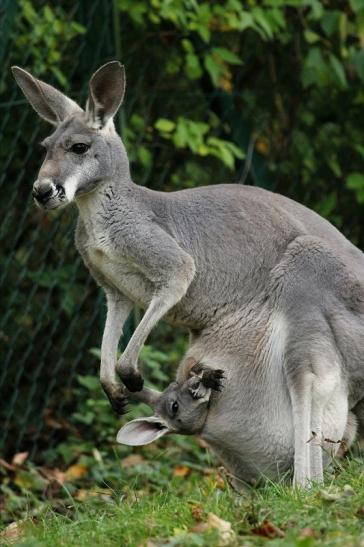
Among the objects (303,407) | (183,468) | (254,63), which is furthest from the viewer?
(254,63)

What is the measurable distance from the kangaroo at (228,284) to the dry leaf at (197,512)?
823 mm

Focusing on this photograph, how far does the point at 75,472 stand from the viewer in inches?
249

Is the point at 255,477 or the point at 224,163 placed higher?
the point at 224,163

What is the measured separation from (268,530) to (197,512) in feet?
1.22

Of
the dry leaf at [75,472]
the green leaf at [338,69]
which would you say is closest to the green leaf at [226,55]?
the green leaf at [338,69]

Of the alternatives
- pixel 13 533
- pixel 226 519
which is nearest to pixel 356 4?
pixel 13 533

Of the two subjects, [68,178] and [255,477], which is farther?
[255,477]

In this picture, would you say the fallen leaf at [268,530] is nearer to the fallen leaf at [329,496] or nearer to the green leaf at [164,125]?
the fallen leaf at [329,496]

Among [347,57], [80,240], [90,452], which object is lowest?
[90,452]

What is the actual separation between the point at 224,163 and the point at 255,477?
286cm

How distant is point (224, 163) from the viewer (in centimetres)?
734

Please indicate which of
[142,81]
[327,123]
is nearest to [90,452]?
[142,81]

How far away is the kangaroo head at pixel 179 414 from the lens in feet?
16.0

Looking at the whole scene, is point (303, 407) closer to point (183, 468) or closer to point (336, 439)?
point (336, 439)
